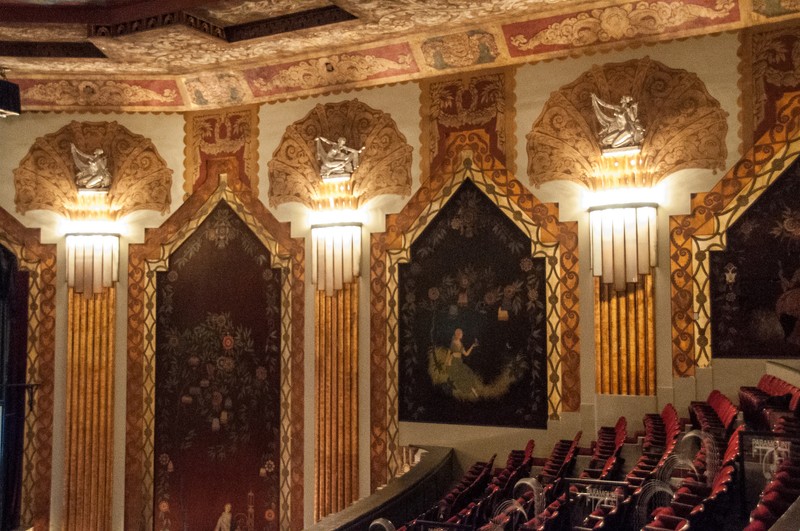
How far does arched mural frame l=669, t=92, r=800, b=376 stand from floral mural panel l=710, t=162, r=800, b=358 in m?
0.05

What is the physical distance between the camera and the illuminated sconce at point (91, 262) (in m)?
7.31

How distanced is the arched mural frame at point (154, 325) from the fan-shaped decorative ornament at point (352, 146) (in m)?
0.31

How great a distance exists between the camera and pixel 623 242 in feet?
18.5

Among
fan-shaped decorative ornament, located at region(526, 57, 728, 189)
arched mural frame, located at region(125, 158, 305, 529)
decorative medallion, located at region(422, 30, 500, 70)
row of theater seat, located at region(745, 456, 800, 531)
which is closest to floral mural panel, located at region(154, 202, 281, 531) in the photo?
arched mural frame, located at region(125, 158, 305, 529)

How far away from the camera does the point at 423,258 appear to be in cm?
641

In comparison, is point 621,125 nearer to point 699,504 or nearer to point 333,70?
point 333,70

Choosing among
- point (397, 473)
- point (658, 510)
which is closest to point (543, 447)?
point (397, 473)

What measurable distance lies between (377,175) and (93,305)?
2.72 m

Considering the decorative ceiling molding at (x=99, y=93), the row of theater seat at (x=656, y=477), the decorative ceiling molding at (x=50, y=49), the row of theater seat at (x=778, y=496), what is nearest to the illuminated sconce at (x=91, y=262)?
the decorative ceiling molding at (x=99, y=93)

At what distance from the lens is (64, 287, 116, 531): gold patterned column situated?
721 cm

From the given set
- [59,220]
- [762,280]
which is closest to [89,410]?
[59,220]

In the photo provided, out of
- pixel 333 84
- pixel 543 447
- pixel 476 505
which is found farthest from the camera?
pixel 333 84

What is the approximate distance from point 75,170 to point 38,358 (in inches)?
63.7

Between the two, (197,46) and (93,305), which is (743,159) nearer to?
(197,46)
